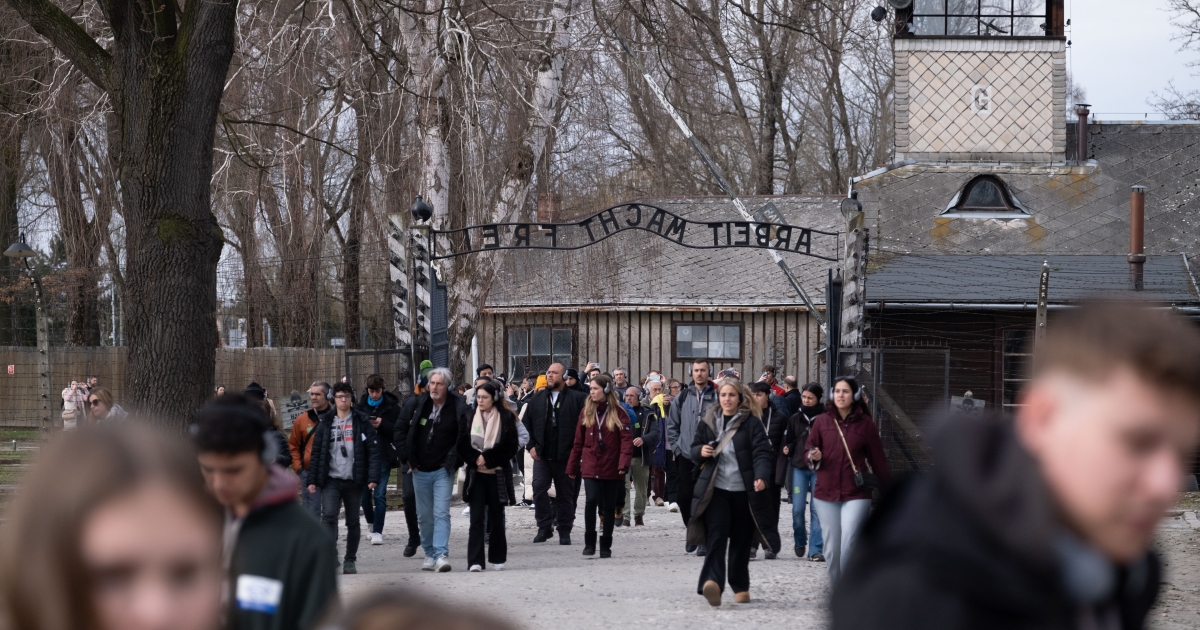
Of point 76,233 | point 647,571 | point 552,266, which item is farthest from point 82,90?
point 552,266

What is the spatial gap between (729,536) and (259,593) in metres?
7.68

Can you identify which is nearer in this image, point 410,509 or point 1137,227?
point 410,509

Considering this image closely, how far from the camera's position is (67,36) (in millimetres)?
9500

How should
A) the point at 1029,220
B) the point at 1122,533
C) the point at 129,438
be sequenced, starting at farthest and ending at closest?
the point at 1029,220 < the point at 129,438 < the point at 1122,533

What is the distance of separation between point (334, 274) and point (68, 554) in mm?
28355

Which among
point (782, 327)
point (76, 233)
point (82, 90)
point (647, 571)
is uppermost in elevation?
point (82, 90)

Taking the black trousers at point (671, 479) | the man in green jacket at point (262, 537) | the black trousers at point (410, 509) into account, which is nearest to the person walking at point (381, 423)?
the black trousers at point (410, 509)

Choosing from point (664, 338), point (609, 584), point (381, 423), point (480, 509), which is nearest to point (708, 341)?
point (664, 338)

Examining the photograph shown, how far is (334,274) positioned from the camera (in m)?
29.6

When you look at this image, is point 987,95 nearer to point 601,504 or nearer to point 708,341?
point 708,341

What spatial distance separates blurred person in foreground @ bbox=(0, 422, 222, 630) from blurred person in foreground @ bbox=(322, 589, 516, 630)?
1.34ft

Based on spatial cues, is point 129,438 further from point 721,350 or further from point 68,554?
point 721,350

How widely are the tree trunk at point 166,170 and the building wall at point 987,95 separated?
61.9 feet

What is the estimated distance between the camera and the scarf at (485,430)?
1270 centimetres
